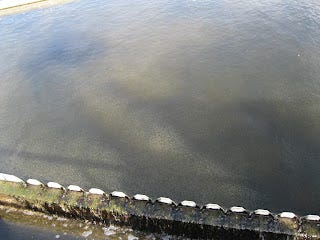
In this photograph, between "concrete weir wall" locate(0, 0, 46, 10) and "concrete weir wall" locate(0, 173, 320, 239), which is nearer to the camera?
"concrete weir wall" locate(0, 173, 320, 239)

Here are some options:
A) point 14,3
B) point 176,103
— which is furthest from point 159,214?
point 14,3

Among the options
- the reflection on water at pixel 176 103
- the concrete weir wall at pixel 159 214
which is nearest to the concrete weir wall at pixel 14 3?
the reflection on water at pixel 176 103

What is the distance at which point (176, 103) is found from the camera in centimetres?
995

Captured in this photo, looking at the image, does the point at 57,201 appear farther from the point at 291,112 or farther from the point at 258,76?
the point at 258,76

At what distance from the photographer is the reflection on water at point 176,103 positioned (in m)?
7.57

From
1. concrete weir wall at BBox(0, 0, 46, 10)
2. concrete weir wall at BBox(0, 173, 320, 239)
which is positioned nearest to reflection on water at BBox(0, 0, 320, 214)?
concrete weir wall at BBox(0, 173, 320, 239)

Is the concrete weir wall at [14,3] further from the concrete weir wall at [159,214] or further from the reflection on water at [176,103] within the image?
the concrete weir wall at [159,214]

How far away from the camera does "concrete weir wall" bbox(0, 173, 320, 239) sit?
5551 mm

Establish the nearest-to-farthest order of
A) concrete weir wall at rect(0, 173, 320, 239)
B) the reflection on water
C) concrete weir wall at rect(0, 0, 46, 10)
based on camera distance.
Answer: concrete weir wall at rect(0, 173, 320, 239)
the reflection on water
concrete weir wall at rect(0, 0, 46, 10)

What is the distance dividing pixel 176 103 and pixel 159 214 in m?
4.46

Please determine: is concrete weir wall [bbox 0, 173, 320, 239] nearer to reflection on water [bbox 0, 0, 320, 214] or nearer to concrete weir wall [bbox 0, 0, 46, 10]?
reflection on water [bbox 0, 0, 320, 214]

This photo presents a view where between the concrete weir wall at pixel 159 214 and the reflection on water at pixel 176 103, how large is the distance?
965 millimetres

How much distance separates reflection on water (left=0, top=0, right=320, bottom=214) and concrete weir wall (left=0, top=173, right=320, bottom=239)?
0.97m

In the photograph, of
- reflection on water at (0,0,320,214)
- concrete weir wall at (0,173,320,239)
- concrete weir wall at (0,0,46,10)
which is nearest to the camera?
concrete weir wall at (0,173,320,239)
